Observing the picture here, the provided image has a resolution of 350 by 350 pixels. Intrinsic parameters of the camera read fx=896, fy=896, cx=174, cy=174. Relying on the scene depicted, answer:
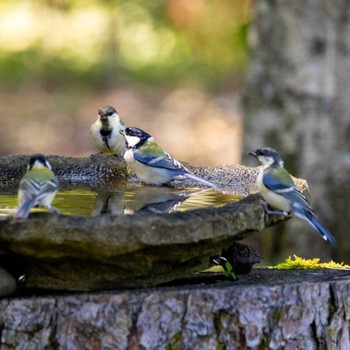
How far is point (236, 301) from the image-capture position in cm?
413

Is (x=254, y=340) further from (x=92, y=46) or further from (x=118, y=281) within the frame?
(x=92, y=46)

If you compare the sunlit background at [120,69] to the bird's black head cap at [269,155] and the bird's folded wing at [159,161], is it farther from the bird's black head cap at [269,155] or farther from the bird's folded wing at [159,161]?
the bird's black head cap at [269,155]

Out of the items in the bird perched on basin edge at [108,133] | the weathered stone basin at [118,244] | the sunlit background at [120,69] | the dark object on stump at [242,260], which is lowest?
the weathered stone basin at [118,244]

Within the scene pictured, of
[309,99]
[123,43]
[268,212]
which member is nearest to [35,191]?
→ [268,212]

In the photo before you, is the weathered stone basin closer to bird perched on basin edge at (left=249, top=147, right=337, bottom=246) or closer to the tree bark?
the tree bark

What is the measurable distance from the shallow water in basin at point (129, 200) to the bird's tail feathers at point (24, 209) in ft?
2.57

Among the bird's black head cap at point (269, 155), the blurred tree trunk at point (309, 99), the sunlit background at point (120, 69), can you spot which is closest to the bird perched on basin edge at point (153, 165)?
the bird's black head cap at point (269, 155)

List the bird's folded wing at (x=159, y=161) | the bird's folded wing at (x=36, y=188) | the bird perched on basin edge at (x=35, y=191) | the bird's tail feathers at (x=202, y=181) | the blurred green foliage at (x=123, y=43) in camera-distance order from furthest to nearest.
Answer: the blurred green foliage at (x=123, y=43) → the bird's folded wing at (x=159, y=161) → the bird's tail feathers at (x=202, y=181) → the bird's folded wing at (x=36, y=188) → the bird perched on basin edge at (x=35, y=191)

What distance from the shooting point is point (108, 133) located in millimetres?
6824

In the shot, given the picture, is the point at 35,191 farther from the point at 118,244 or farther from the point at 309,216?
the point at 309,216

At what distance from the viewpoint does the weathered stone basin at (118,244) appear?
3781 millimetres

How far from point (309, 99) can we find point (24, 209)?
475 centimetres

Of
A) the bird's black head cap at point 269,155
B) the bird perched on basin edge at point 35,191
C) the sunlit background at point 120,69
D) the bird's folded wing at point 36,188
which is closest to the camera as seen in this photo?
the bird perched on basin edge at point 35,191

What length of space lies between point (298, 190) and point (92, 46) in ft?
42.7
